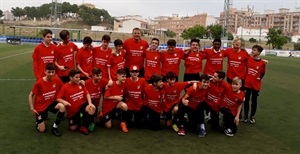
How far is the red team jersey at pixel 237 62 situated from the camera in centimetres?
709

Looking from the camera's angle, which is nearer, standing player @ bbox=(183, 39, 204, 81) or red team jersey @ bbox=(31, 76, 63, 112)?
red team jersey @ bbox=(31, 76, 63, 112)

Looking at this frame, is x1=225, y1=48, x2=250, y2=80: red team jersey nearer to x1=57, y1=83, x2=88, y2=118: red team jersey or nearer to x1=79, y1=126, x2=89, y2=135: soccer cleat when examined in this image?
x1=57, y1=83, x2=88, y2=118: red team jersey

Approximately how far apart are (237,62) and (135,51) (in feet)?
6.97

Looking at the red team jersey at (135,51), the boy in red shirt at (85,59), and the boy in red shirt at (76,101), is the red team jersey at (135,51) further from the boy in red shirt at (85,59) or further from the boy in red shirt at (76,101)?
the boy in red shirt at (76,101)

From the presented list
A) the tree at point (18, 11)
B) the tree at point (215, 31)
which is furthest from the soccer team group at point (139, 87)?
the tree at point (18, 11)

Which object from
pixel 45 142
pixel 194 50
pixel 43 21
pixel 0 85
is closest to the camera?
pixel 45 142

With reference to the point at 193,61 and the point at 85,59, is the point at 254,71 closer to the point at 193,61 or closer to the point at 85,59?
the point at 193,61

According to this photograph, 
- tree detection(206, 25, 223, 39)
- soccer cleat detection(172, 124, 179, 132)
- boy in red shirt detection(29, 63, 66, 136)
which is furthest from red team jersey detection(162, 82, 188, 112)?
tree detection(206, 25, 223, 39)

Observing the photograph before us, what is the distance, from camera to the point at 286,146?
5551mm

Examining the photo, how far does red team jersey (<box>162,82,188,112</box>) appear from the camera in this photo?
6.21 m

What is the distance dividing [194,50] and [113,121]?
219 cm

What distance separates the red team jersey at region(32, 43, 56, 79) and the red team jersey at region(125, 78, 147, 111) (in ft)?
5.20

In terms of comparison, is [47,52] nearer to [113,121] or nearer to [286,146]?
[113,121]

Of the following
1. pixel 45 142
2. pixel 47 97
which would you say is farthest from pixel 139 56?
pixel 45 142
